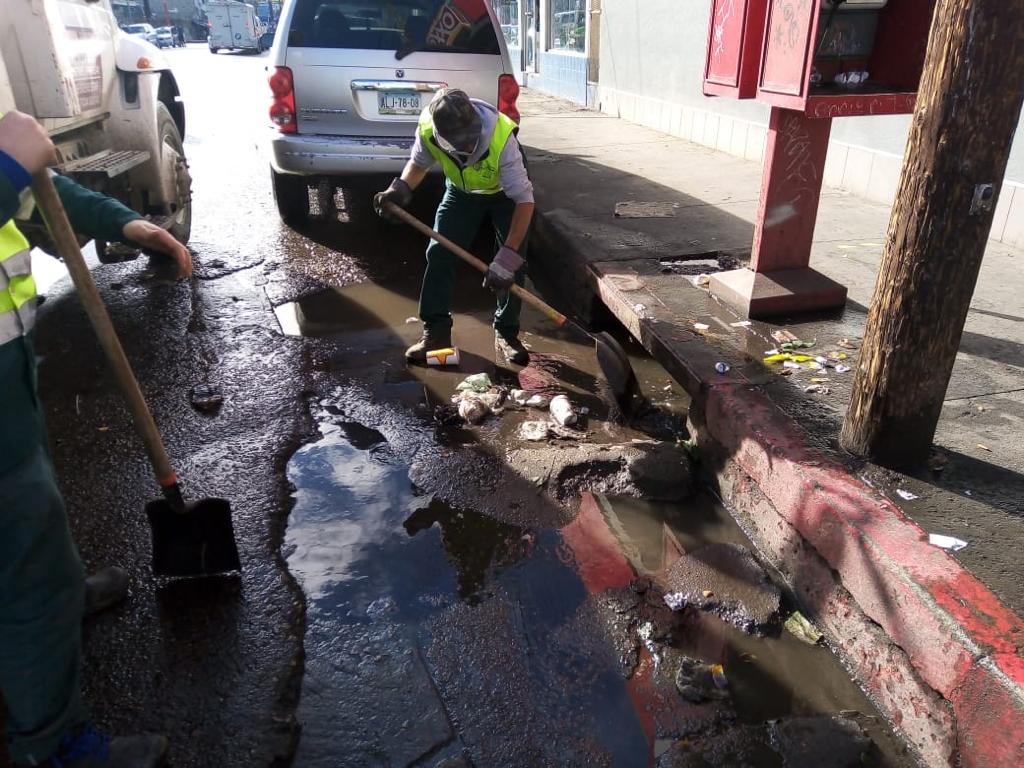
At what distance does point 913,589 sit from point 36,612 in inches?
90.5

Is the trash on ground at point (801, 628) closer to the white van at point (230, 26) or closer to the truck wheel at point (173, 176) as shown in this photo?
the truck wheel at point (173, 176)

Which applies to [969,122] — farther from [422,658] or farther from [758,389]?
[422,658]

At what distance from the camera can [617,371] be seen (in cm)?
374

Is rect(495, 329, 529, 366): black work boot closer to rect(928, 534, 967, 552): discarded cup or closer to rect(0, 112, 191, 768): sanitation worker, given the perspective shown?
rect(928, 534, 967, 552): discarded cup

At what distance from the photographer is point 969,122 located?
2264 millimetres

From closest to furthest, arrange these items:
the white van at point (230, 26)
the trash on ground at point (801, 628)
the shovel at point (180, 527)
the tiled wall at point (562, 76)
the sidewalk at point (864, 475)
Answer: the sidewalk at point (864, 475) → the shovel at point (180, 527) → the trash on ground at point (801, 628) → the tiled wall at point (562, 76) → the white van at point (230, 26)

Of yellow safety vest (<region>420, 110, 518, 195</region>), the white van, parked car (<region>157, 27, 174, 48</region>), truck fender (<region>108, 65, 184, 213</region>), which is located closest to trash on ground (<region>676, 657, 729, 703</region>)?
yellow safety vest (<region>420, 110, 518, 195</region>)

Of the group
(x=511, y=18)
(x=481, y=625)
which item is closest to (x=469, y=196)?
(x=481, y=625)

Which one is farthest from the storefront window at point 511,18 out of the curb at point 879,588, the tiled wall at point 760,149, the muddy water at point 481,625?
the curb at point 879,588

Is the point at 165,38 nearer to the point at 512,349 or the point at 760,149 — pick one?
the point at 760,149

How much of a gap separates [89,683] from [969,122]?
3195mm

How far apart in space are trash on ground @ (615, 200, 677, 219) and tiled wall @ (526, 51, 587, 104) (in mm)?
7859

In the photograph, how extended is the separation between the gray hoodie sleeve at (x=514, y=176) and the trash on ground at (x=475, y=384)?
3.15 ft

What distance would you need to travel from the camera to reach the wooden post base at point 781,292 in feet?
13.1
